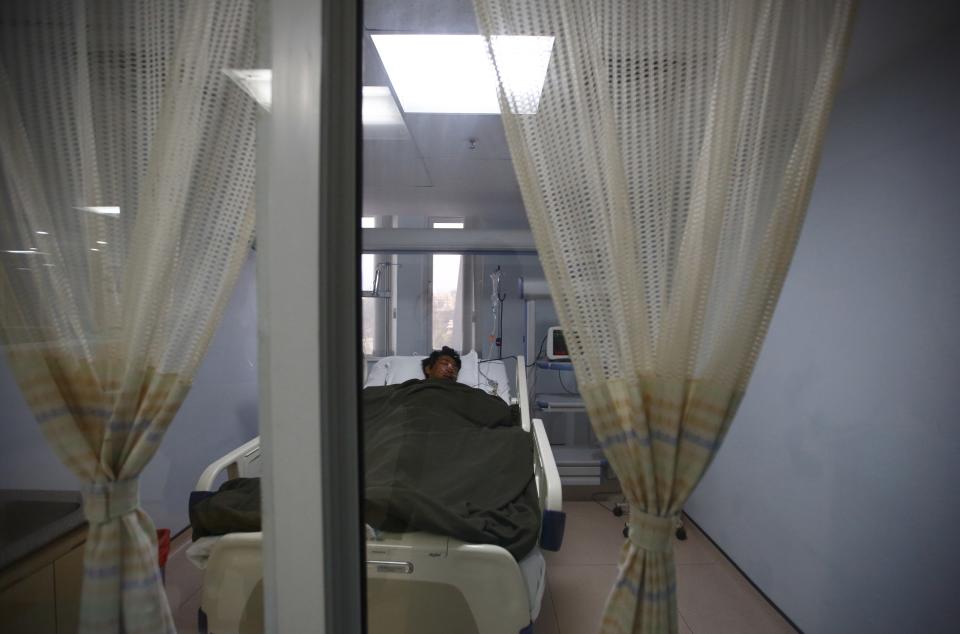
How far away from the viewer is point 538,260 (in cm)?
94

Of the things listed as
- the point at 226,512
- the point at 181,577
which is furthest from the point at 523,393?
the point at 181,577

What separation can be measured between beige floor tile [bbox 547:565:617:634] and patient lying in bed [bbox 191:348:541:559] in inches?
19.0

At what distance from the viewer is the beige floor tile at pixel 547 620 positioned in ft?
4.86

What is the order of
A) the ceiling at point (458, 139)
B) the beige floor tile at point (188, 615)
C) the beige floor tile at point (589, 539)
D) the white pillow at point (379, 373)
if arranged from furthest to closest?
the white pillow at point (379, 373) → the beige floor tile at point (589, 539) → the beige floor tile at point (188, 615) → the ceiling at point (458, 139)

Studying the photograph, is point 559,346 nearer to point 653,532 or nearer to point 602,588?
point 653,532

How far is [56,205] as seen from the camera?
2.68 ft

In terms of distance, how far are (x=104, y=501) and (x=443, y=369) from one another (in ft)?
5.82

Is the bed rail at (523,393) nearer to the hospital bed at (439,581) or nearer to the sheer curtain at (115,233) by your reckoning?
the hospital bed at (439,581)

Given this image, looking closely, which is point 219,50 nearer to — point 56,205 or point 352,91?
point 352,91

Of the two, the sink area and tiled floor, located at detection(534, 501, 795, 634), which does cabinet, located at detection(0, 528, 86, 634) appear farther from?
tiled floor, located at detection(534, 501, 795, 634)

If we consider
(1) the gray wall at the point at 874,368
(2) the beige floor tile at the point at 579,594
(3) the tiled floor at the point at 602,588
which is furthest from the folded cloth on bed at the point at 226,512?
(1) the gray wall at the point at 874,368

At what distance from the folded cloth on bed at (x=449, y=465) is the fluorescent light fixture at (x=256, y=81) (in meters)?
0.53

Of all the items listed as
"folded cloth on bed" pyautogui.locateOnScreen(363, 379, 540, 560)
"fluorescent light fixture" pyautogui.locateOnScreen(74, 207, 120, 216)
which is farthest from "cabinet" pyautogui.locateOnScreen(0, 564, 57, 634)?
"fluorescent light fixture" pyautogui.locateOnScreen(74, 207, 120, 216)

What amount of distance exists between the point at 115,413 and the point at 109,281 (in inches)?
10.2
